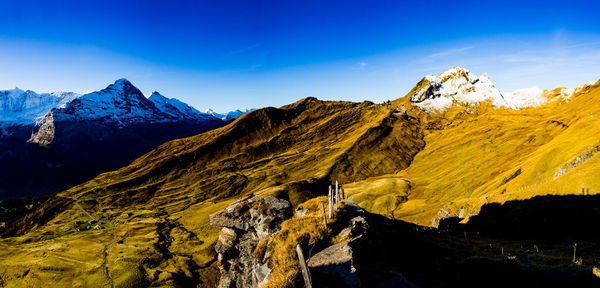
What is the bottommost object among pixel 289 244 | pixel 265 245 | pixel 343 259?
pixel 265 245

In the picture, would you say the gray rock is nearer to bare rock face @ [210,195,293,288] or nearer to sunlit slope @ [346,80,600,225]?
bare rock face @ [210,195,293,288]

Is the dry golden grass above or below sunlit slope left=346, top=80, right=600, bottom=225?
above

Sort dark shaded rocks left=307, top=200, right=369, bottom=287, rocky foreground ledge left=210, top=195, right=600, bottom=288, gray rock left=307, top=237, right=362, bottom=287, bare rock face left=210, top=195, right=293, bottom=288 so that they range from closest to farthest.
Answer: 1. dark shaded rocks left=307, top=200, right=369, bottom=287
2. gray rock left=307, top=237, right=362, bottom=287
3. rocky foreground ledge left=210, top=195, right=600, bottom=288
4. bare rock face left=210, top=195, right=293, bottom=288

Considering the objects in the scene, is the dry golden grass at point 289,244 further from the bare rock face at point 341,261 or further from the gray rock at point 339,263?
the gray rock at point 339,263

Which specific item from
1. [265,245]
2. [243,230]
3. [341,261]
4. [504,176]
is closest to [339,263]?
[341,261]

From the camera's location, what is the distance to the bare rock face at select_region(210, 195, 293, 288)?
47.6m

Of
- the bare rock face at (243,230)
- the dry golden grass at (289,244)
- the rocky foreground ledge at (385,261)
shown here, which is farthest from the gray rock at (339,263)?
the bare rock face at (243,230)

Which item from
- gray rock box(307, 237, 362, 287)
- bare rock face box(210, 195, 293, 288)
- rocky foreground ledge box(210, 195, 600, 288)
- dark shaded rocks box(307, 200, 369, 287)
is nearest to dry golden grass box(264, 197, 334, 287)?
rocky foreground ledge box(210, 195, 600, 288)

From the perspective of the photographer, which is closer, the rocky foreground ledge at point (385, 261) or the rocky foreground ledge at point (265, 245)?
the rocky foreground ledge at point (385, 261)

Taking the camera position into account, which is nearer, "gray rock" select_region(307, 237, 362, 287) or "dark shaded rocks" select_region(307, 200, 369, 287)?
"dark shaded rocks" select_region(307, 200, 369, 287)

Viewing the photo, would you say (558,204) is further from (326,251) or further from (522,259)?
(326,251)

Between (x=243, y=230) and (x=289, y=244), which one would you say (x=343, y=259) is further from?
(x=243, y=230)

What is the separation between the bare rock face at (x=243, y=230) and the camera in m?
47.6

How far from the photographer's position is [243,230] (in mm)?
52719
